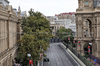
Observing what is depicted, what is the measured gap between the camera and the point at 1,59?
2344 cm

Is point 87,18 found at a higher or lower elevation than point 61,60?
higher

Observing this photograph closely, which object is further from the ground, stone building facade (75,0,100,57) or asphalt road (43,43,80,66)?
stone building facade (75,0,100,57)

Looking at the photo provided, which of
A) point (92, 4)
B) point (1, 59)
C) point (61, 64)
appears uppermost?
point (92, 4)

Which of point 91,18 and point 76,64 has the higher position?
point 91,18

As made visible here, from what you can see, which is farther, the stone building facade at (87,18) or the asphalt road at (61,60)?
the stone building facade at (87,18)

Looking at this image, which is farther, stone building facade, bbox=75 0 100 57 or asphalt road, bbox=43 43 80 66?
stone building facade, bbox=75 0 100 57

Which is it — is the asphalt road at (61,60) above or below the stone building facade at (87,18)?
below

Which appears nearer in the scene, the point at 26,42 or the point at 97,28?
the point at 26,42

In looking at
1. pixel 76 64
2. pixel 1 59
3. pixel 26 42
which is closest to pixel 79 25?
pixel 76 64

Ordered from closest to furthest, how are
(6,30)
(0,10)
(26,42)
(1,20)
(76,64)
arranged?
(0,10), (1,20), (6,30), (26,42), (76,64)

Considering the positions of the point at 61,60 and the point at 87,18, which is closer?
the point at 61,60

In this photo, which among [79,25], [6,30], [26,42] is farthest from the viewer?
[79,25]

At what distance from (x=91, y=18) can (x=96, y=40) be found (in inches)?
257

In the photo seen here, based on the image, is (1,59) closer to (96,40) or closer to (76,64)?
(76,64)
